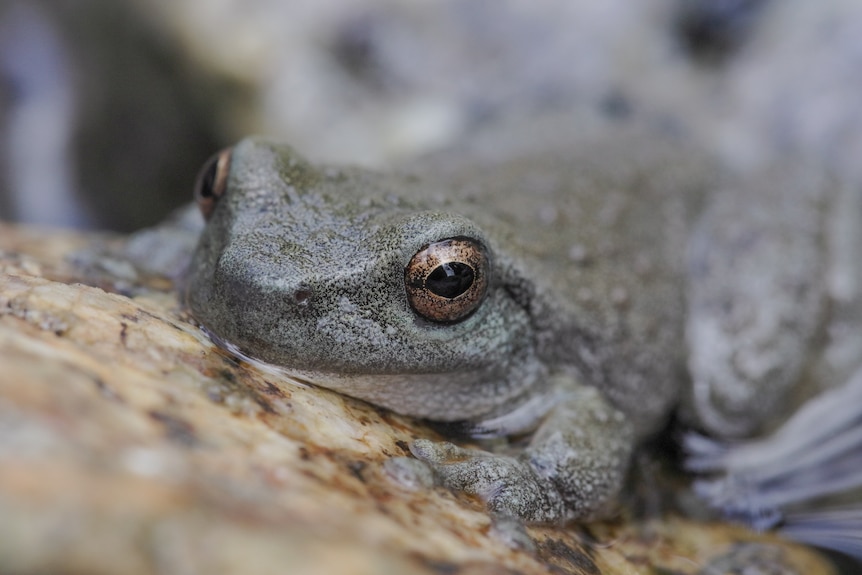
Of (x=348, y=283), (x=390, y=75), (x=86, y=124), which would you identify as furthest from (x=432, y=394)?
(x=390, y=75)

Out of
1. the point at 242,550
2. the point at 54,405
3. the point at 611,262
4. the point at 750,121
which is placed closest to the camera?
the point at 242,550

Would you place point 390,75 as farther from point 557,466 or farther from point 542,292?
point 557,466

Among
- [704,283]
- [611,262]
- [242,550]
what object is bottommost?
[242,550]

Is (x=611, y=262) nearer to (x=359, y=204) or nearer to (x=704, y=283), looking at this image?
(x=704, y=283)

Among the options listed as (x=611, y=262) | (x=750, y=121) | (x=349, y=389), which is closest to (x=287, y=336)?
(x=349, y=389)

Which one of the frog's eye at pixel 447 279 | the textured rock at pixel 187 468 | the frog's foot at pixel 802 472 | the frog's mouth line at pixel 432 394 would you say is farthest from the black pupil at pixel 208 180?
the frog's foot at pixel 802 472

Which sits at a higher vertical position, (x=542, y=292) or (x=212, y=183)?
(x=542, y=292)
